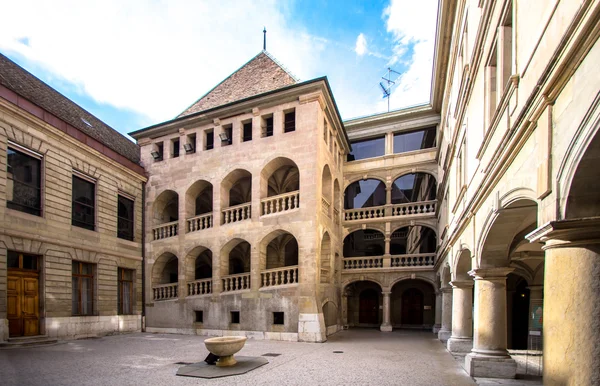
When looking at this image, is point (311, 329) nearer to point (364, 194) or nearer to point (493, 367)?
point (493, 367)

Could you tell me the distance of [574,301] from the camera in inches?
143

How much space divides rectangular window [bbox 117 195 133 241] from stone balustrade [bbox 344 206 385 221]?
451 inches

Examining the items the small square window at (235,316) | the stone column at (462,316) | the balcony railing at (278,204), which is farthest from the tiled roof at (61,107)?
the stone column at (462,316)

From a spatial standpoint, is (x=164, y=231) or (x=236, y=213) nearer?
(x=236, y=213)

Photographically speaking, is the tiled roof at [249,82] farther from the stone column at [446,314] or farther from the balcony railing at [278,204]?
the stone column at [446,314]

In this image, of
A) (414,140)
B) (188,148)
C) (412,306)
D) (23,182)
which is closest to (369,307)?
(412,306)

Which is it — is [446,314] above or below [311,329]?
above

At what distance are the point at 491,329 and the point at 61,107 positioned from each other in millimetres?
19381

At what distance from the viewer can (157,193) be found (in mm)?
19344

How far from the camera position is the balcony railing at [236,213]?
1708 centimetres

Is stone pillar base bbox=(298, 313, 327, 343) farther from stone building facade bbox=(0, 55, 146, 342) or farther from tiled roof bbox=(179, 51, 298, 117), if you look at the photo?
tiled roof bbox=(179, 51, 298, 117)

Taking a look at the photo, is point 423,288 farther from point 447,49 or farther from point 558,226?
point 558,226

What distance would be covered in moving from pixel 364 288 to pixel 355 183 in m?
6.70

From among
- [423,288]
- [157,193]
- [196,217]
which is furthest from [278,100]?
[423,288]
